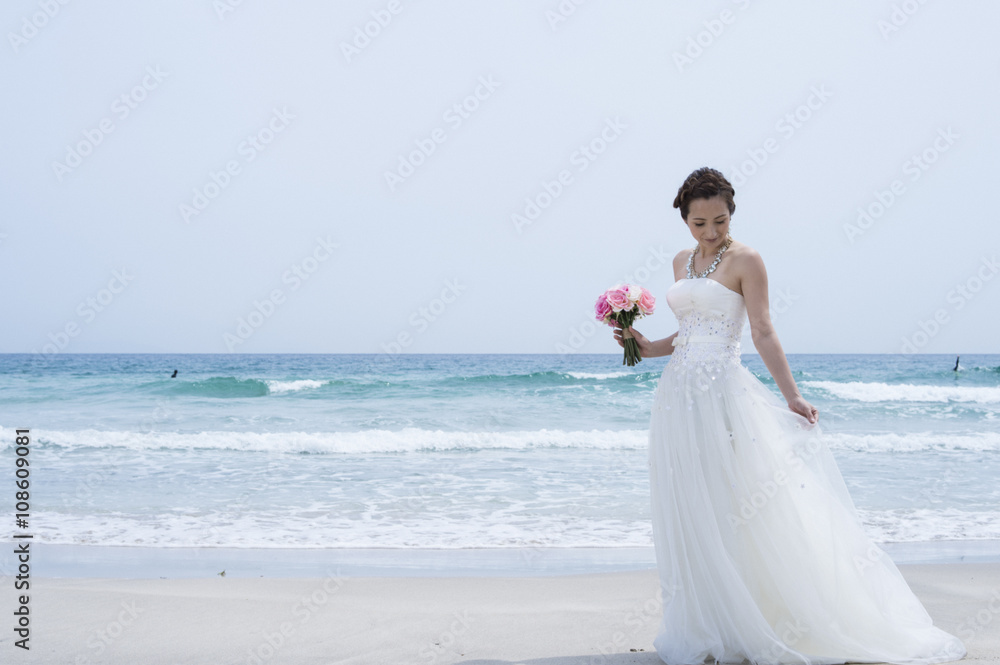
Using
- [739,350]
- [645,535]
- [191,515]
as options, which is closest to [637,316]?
[739,350]

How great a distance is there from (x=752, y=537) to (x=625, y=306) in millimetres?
1162

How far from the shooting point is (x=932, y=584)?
184 inches

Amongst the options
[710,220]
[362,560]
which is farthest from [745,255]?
[362,560]

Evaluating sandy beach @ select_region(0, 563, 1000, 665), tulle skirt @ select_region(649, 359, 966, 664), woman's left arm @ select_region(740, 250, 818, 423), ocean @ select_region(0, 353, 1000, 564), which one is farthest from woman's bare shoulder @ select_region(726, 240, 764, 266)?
ocean @ select_region(0, 353, 1000, 564)

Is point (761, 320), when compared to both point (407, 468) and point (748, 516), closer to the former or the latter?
point (748, 516)

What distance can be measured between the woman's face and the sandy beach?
1876mm

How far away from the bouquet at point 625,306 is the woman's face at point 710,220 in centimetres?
42

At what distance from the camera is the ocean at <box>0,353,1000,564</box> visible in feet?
21.2

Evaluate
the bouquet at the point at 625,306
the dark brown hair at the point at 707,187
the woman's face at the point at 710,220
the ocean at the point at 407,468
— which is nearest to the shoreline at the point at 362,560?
the ocean at the point at 407,468

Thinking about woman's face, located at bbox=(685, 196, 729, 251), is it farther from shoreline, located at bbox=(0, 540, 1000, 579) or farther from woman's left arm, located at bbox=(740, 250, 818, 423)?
shoreline, located at bbox=(0, 540, 1000, 579)

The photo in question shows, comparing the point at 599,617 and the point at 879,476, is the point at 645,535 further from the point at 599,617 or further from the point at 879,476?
the point at 879,476

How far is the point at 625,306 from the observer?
3.52 meters

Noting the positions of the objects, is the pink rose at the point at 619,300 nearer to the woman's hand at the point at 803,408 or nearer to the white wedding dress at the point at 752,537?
the white wedding dress at the point at 752,537

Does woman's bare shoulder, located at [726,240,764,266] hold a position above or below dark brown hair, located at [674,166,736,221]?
below
